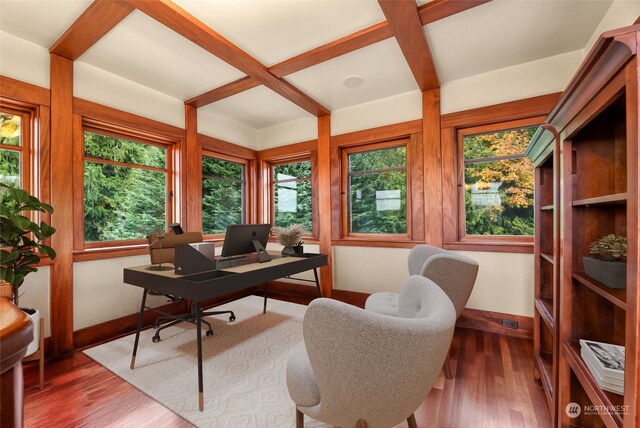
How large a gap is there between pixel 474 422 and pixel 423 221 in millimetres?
1976

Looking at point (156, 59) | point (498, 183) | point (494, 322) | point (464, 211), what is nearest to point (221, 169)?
point (156, 59)

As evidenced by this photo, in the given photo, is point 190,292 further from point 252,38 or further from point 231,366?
point 252,38

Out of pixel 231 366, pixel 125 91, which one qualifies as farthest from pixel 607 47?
pixel 125 91

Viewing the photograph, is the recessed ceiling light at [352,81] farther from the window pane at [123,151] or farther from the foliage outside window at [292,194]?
the window pane at [123,151]

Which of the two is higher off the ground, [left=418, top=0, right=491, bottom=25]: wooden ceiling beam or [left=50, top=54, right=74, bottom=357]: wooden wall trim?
[left=418, top=0, right=491, bottom=25]: wooden ceiling beam

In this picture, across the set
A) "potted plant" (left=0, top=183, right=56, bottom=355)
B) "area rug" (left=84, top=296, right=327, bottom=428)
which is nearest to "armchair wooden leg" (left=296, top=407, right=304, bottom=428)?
"area rug" (left=84, top=296, right=327, bottom=428)

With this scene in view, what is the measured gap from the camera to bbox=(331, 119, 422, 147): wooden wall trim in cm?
325

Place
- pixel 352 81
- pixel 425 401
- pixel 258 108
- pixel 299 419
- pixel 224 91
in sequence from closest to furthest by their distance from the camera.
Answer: pixel 299 419 < pixel 425 401 < pixel 352 81 < pixel 224 91 < pixel 258 108

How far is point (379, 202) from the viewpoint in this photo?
3629 millimetres

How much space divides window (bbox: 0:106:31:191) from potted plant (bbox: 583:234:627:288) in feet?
12.6

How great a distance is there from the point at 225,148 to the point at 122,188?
4.71 ft

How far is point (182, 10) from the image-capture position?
1.89m

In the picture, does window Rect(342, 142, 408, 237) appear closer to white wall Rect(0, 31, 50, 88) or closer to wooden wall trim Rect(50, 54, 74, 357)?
wooden wall trim Rect(50, 54, 74, 357)

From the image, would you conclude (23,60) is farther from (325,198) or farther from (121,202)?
(325,198)
